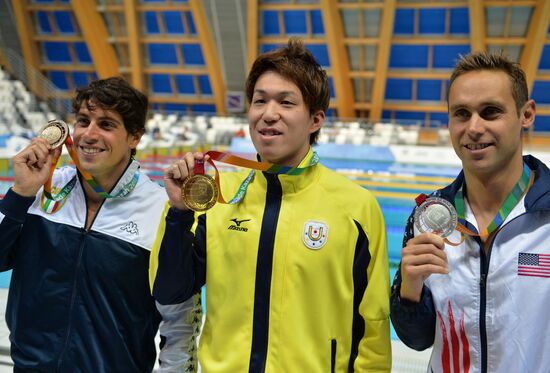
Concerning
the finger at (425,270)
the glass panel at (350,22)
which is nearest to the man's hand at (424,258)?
the finger at (425,270)

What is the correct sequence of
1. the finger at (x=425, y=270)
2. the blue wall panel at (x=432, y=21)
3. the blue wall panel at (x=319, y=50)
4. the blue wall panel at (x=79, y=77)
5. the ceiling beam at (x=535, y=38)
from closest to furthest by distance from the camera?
the finger at (x=425, y=270)
the ceiling beam at (x=535, y=38)
the blue wall panel at (x=432, y=21)
the blue wall panel at (x=319, y=50)
the blue wall panel at (x=79, y=77)

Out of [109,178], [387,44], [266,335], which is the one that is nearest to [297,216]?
[266,335]

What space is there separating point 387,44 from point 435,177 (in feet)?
18.6

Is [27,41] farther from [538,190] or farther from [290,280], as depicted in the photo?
[538,190]

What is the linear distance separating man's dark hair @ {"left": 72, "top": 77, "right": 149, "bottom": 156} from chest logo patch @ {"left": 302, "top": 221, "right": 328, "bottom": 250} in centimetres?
77

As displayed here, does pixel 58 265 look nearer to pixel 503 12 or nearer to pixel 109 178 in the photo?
pixel 109 178

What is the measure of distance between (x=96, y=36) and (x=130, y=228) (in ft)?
52.0

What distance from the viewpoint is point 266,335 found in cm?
153

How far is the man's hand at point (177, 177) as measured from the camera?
4.89 feet

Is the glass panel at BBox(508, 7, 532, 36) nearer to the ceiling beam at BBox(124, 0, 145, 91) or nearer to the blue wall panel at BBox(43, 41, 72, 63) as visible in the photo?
the ceiling beam at BBox(124, 0, 145, 91)

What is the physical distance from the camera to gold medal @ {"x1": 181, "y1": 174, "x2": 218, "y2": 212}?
146cm

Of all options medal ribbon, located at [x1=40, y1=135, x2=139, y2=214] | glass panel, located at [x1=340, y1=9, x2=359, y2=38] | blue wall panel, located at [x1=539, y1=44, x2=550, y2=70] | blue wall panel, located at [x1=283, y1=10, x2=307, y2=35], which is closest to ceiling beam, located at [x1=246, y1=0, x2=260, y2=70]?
blue wall panel, located at [x1=283, y1=10, x2=307, y2=35]

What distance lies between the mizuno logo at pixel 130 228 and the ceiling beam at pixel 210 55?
13.9m

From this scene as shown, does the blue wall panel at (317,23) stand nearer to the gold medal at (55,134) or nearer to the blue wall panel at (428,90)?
the blue wall panel at (428,90)
